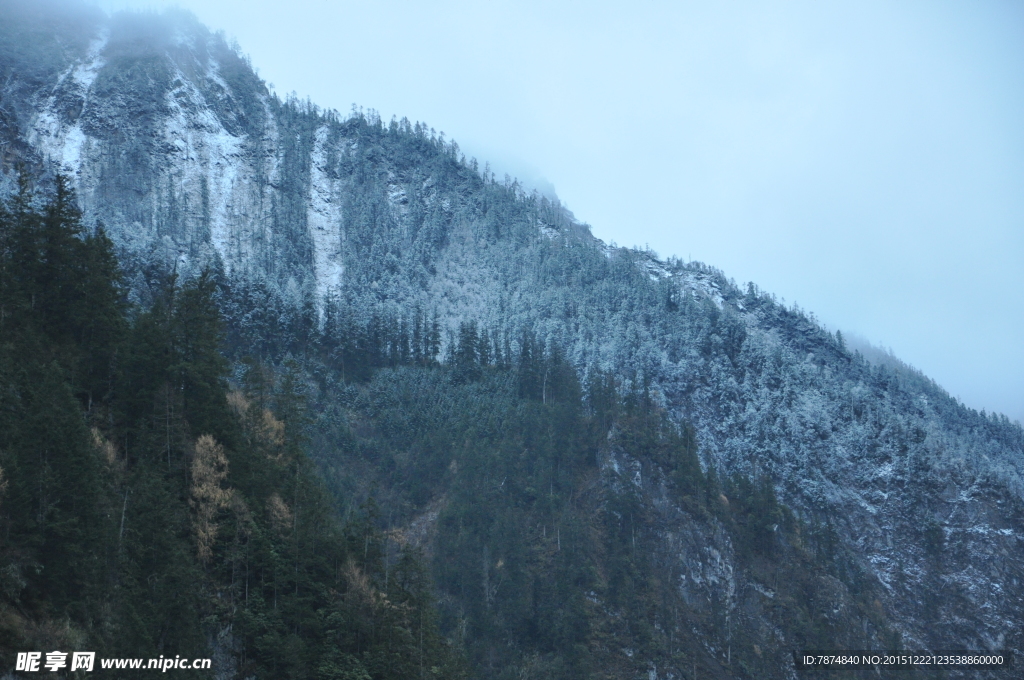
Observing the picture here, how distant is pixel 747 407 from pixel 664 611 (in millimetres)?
48725

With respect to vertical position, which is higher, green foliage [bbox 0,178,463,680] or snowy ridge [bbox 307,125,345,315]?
snowy ridge [bbox 307,125,345,315]

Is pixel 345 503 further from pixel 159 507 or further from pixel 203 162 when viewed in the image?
pixel 203 162

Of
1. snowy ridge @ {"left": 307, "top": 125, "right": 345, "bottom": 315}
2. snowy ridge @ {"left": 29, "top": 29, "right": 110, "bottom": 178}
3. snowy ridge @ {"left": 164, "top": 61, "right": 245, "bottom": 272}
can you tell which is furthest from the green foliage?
snowy ridge @ {"left": 29, "top": 29, "right": 110, "bottom": 178}

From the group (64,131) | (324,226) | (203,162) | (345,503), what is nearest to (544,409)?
(345,503)

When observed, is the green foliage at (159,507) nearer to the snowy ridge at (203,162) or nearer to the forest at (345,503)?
the forest at (345,503)

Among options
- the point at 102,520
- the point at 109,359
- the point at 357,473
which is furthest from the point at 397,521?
the point at 102,520

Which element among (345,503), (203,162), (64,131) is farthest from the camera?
(203,162)

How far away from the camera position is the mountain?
347ft

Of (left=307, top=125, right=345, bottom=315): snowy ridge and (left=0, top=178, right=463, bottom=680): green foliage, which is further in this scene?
(left=307, top=125, right=345, bottom=315): snowy ridge

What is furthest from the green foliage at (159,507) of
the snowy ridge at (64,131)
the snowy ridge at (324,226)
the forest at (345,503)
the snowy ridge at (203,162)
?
the snowy ridge at (64,131)

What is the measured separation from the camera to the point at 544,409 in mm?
125062

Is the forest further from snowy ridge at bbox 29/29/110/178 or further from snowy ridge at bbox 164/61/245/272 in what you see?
snowy ridge at bbox 29/29/110/178

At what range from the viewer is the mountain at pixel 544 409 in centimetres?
10562

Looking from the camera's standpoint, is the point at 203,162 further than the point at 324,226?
No
